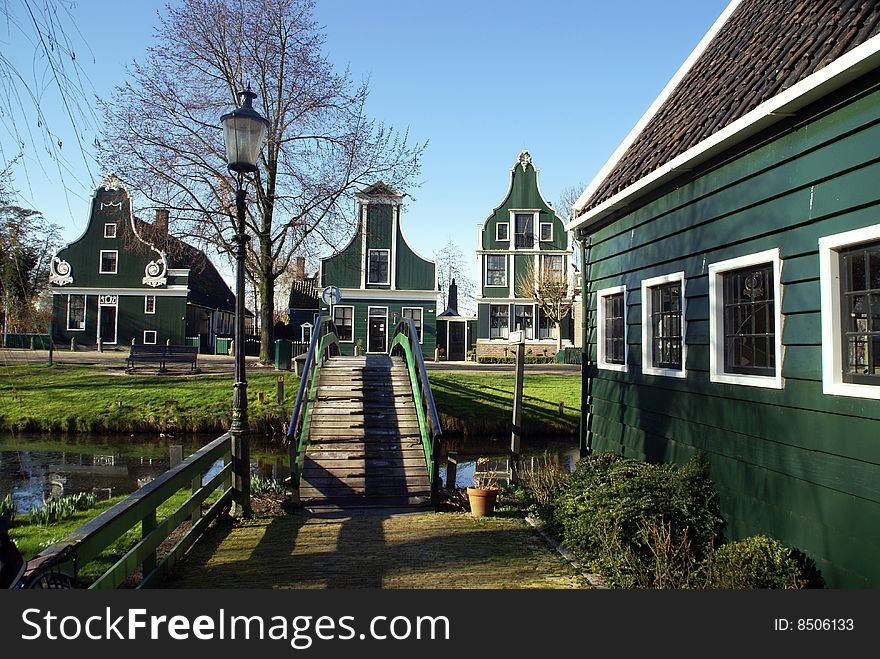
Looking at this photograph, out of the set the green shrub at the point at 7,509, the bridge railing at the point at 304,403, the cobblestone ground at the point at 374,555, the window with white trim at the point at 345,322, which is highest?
the window with white trim at the point at 345,322

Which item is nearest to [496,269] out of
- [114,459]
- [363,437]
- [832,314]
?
[114,459]

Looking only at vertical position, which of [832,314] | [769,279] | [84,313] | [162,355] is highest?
[84,313]

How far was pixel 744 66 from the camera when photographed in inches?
275

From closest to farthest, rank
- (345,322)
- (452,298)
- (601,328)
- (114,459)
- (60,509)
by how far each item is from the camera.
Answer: (60,509), (601,328), (114,459), (345,322), (452,298)

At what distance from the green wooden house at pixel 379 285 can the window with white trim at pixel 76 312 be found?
43.8ft

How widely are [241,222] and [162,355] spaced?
741 inches

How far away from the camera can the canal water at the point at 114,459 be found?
12.2 meters

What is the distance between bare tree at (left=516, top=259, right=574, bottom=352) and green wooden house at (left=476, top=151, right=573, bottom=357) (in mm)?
134

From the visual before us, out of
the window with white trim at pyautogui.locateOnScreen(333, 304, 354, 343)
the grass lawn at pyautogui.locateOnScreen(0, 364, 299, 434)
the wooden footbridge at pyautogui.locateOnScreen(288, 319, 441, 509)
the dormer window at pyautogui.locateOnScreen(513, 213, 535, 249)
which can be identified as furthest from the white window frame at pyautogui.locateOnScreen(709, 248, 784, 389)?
the dormer window at pyautogui.locateOnScreen(513, 213, 535, 249)

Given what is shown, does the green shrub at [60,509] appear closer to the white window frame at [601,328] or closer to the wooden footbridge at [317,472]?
the wooden footbridge at [317,472]

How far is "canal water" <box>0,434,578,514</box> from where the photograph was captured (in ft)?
40.2

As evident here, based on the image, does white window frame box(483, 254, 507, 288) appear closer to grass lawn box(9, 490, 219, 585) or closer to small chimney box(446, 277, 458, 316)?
small chimney box(446, 277, 458, 316)

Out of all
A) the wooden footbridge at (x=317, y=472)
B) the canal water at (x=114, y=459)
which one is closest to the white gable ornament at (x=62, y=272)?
the canal water at (x=114, y=459)

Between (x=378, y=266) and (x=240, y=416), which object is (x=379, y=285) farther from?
(x=240, y=416)
